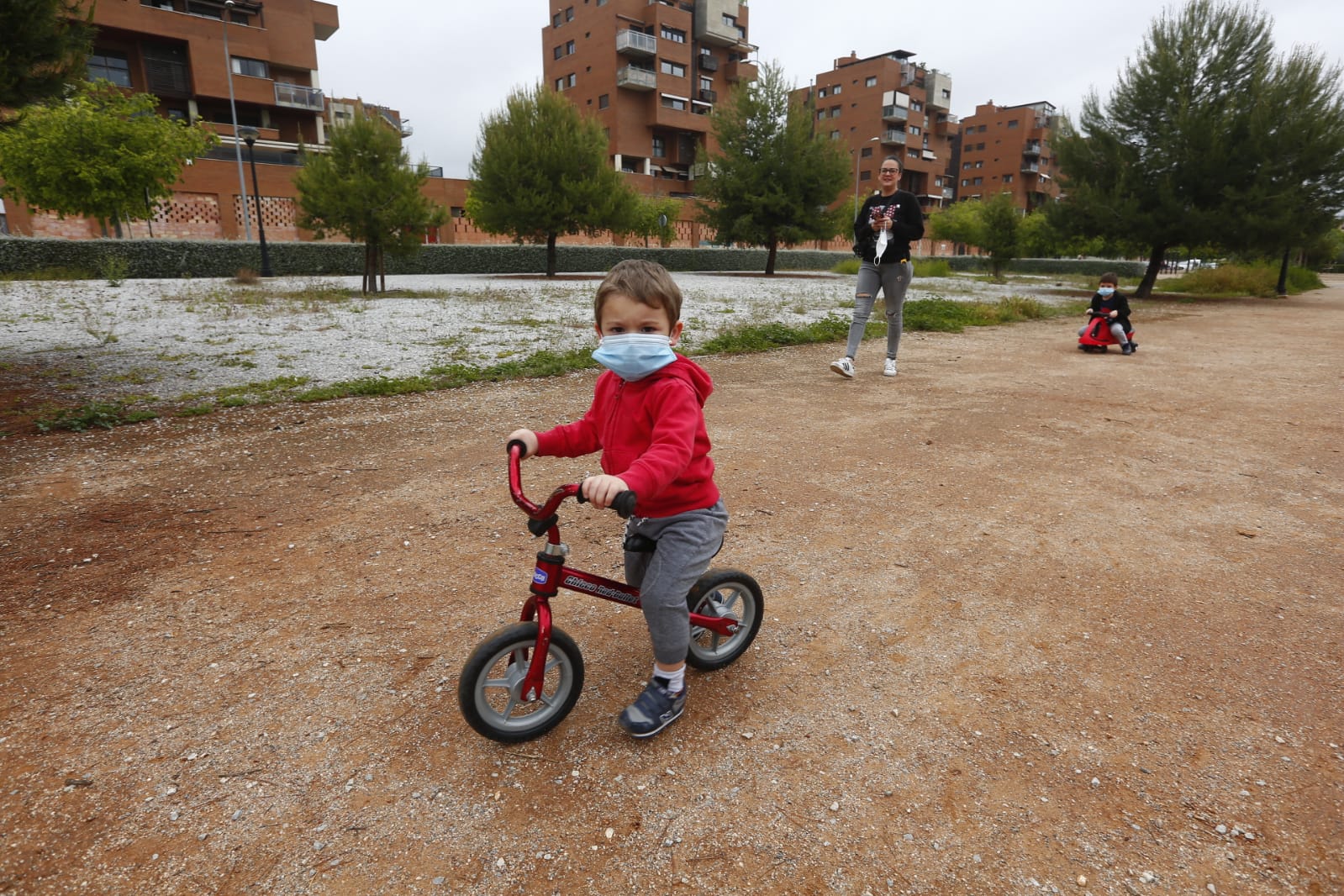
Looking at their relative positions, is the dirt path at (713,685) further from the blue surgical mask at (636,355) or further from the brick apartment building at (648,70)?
the brick apartment building at (648,70)

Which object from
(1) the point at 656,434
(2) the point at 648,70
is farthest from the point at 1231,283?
(2) the point at 648,70

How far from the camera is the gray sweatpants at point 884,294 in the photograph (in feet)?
24.5

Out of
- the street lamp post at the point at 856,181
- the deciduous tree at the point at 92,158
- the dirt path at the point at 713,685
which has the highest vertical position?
the street lamp post at the point at 856,181

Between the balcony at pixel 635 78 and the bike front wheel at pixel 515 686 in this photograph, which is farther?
the balcony at pixel 635 78

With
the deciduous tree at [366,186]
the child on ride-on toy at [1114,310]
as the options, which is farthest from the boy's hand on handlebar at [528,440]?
the deciduous tree at [366,186]

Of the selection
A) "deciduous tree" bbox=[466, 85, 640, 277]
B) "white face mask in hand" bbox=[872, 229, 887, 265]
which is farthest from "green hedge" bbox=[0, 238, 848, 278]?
"white face mask in hand" bbox=[872, 229, 887, 265]

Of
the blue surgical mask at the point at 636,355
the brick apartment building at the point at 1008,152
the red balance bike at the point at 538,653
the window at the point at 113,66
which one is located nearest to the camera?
the red balance bike at the point at 538,653

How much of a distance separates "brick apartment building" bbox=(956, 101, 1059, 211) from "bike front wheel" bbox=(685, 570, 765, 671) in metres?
91.5

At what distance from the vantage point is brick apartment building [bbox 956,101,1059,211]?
83.5m

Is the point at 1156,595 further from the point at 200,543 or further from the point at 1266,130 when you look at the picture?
the point at 1266,130

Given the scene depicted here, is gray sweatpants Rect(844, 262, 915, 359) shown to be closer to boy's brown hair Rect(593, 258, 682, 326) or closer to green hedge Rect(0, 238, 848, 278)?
boy's brown hair Rect(593, 258, 682, 326)

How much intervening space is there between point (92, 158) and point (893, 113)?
67939 millimetres

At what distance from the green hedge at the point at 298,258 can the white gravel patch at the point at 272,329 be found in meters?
5.15

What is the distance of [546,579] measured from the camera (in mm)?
2072
